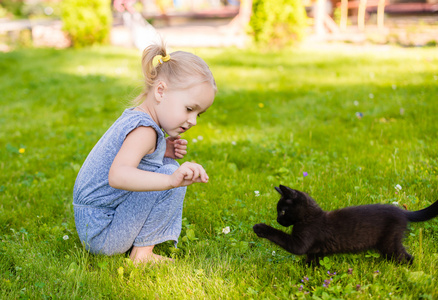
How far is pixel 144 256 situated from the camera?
8.50ft

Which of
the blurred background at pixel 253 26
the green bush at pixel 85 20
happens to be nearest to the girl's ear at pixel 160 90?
the blurred background at pixel 253 26

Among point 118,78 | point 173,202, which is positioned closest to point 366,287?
point 173,202

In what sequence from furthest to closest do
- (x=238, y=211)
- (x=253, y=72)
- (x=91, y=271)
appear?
(x=253, y=72) → (x=238, y=211) → (x=91, y=271)

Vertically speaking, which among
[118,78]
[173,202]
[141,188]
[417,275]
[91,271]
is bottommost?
[118,78]

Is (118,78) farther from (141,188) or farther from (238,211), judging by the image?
(141,188)

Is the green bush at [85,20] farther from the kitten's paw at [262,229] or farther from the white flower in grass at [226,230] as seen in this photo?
the kitten's paw at [262,229]

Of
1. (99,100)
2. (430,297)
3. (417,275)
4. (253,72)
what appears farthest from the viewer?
(253,72)

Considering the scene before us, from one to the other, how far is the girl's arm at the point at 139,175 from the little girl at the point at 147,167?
0.10m

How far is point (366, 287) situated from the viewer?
208 cm

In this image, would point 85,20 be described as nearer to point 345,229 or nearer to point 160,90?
point 160,90

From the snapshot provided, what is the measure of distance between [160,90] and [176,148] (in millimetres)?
588

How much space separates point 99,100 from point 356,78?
4.79 meters

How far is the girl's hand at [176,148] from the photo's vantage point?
115 inches

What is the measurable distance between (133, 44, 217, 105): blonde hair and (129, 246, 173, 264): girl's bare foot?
1.06 meters
